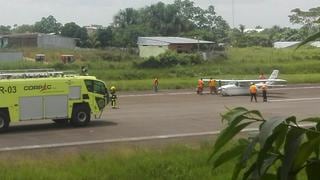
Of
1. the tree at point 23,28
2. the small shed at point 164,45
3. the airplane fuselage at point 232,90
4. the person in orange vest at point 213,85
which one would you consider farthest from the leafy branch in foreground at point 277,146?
the tree at point 23,28

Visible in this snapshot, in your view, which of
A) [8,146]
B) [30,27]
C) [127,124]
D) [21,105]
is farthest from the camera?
[30,27]

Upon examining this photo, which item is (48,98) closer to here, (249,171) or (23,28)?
(249,171)

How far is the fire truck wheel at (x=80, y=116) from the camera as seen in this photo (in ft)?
76.3

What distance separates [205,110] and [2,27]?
148750 mm

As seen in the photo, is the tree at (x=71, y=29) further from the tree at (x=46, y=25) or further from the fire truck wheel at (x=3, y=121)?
the fire truck wheel at (x=3, y=121)

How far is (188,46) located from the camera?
2872 inches

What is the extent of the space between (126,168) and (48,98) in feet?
36.7

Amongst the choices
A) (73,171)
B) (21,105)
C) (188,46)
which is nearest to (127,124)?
(21,105)

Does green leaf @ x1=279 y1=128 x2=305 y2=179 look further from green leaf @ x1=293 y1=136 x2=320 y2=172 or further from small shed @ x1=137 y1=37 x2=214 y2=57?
small shed @ x1=137 y1=37 x2=214 y2=57

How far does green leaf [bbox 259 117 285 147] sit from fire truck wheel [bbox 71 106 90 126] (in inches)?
873

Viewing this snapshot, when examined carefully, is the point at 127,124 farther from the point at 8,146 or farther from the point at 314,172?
the point at 314,172

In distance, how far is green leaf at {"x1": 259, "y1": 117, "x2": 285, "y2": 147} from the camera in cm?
129

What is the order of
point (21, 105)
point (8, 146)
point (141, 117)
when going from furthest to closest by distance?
point (141, 117) → point (21, 105) → point (8, 146)

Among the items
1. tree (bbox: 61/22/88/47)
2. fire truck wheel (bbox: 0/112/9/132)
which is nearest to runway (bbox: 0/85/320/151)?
fire truck wheel (bbox: 0/112/9/132)
